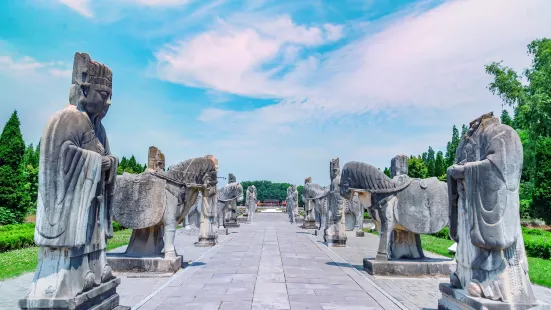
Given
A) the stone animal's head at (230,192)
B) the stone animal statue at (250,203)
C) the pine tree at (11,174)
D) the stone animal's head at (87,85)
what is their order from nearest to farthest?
the stone animal's head at (87,85), the stone animal's head at (230,192), the pine tree at (11,174), the stone animal statue at (250,203)

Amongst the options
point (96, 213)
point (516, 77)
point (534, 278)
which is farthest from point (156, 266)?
Result: point (516, 77)

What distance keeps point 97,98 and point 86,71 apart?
367mm

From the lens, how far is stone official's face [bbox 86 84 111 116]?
200 inches

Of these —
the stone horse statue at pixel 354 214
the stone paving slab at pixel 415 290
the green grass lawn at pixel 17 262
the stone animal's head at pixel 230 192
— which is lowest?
the green grass lawn at pixel 17 262

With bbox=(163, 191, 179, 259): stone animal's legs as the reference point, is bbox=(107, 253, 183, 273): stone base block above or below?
below

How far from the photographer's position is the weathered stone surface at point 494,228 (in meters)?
4.70

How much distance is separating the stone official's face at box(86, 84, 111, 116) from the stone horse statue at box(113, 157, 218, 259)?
168 inches

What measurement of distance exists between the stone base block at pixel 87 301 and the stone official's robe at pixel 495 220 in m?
4.75

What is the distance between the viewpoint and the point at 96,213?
5043 mm

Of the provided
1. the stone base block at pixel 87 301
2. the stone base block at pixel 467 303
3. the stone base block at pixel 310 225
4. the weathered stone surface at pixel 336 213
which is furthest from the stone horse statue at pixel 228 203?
the stone base block at pixel 467 303

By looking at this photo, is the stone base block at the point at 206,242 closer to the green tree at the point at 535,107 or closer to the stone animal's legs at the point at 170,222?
the stone animal's legs at the point at 170,222

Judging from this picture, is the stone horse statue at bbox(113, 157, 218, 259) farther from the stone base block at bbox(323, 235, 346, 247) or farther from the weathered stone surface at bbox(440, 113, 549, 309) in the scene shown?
the stone base block at bbox(323, 235, 346, 247)

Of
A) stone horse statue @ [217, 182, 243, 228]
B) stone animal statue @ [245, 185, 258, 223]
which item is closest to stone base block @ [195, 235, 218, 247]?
stone horse statue @ [217, 182, 243, 228]

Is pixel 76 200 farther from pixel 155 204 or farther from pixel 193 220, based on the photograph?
pixel 193 220
